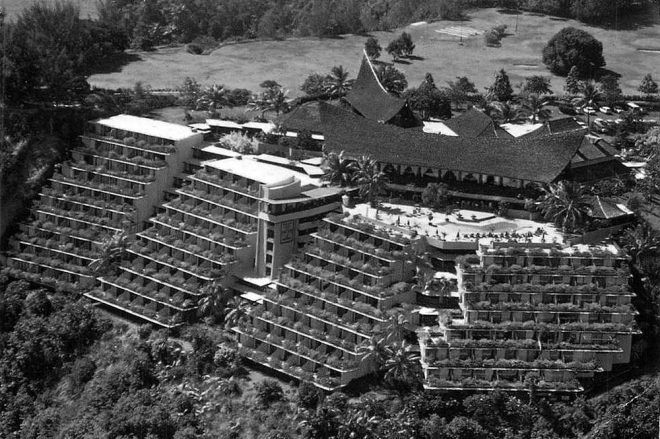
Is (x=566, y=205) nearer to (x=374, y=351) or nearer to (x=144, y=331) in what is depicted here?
(x=374, y=351)

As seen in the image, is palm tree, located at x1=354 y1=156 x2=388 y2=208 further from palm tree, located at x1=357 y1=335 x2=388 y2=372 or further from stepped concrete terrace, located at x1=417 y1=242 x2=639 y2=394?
palm tree, located at x1=357 y1=335 x2=388 y2=372

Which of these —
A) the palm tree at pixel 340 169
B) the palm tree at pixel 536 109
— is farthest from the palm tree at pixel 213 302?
the palm tree at pixel 536 109

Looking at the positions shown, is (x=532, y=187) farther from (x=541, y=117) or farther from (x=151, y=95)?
(x=151, y=95)

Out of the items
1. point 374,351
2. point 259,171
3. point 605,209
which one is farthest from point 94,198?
point 605,209

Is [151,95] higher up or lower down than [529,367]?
higher up

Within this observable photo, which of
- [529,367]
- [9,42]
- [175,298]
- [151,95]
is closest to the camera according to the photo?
[529,367]

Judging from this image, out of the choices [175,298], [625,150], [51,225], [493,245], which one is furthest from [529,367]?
[51,225]

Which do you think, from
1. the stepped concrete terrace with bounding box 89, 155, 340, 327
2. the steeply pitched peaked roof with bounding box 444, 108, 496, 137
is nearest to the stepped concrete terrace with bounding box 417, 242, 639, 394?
the stepped concrete terrace with bounding box 89, 155, 340, 327
